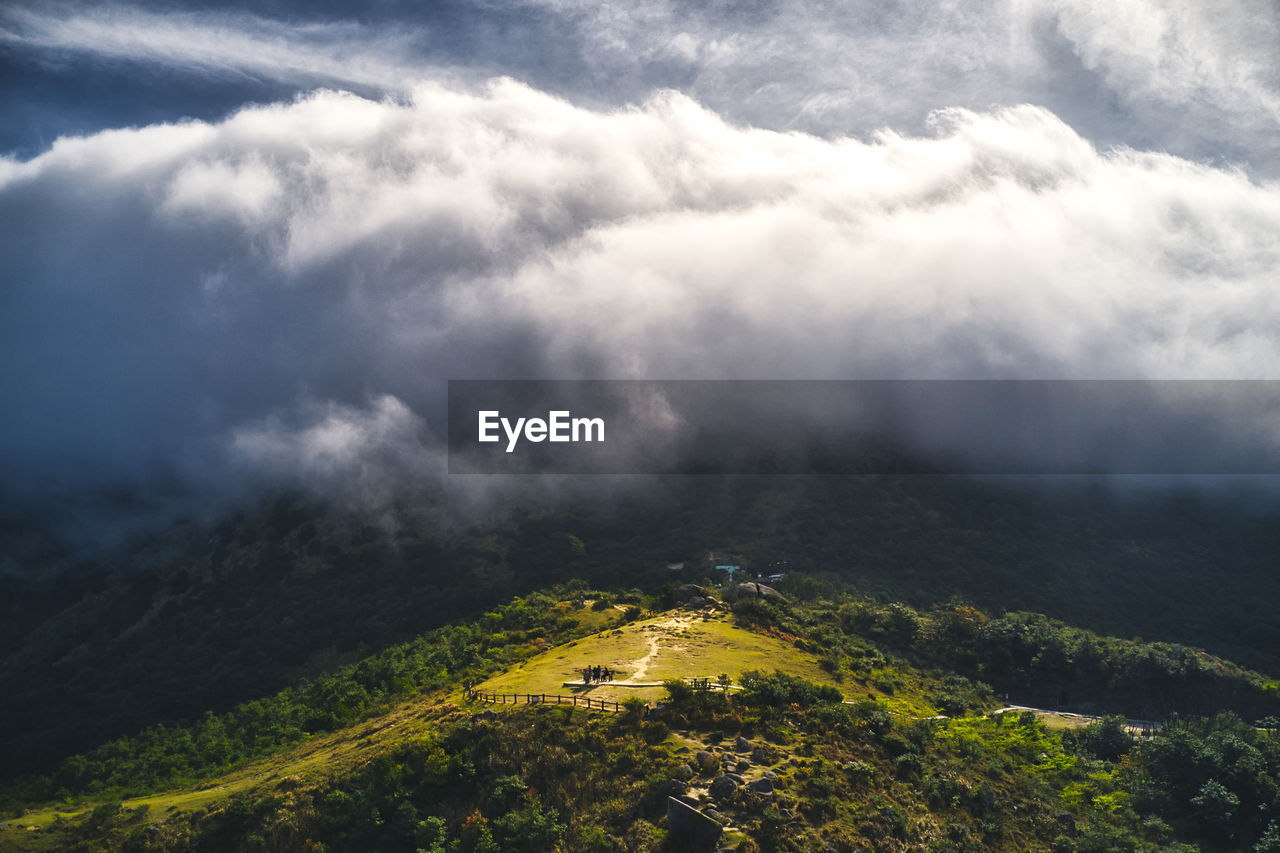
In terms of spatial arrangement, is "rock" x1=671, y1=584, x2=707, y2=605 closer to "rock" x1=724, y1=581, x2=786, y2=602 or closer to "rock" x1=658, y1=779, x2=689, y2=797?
"rock" x1=724, y1=581, x2=786, y2=602

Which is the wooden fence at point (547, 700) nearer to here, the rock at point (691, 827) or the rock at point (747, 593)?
the rock at point (691, 827)

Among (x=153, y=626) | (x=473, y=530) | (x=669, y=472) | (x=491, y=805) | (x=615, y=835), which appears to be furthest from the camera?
(x=669, y=472)

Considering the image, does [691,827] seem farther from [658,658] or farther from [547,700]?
[658,658]

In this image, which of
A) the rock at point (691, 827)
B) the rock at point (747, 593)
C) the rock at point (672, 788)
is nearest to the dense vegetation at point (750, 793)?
the rock at point (672, 788)

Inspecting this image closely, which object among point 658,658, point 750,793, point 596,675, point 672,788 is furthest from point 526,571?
point 750,793

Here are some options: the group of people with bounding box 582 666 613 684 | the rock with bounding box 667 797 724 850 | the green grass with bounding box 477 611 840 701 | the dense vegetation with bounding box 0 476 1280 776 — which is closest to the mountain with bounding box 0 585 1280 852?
the rock with bounding box 667 797 724 850

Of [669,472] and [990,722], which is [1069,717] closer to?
[990,722]

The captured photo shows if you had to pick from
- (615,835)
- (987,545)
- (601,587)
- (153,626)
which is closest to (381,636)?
(601,587)
